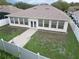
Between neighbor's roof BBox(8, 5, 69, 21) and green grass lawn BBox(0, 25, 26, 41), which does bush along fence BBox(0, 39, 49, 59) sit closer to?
green grass lawn BBox(0, 25, 26, 41)

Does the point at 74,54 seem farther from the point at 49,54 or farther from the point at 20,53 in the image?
the point at 20,53

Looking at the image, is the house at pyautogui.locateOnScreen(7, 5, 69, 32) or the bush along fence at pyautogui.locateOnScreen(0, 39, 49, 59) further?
the house at pyautogui.locateOnScreen(7, 5, 69, 32)

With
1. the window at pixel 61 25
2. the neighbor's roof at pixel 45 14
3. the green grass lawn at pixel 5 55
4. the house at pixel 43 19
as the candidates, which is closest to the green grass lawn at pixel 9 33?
the house at pixel 43 19

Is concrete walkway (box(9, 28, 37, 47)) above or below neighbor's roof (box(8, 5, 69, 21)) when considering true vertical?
below

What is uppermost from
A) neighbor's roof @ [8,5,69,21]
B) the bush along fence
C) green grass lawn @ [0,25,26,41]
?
neighbor's roof @ [8,5,69,21]

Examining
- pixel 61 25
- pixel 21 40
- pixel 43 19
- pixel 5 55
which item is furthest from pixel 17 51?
pixel 61 25

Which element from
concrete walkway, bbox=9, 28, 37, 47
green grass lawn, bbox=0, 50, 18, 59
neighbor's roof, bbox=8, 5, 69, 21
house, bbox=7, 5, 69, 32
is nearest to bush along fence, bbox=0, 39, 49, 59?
green grass lawn, bbox=0, 50, 18, 59

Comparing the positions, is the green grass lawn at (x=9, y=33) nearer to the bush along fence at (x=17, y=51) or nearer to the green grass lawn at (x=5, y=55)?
the bush along fence at (x=17, y=51)

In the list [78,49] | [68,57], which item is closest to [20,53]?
[68,57]
